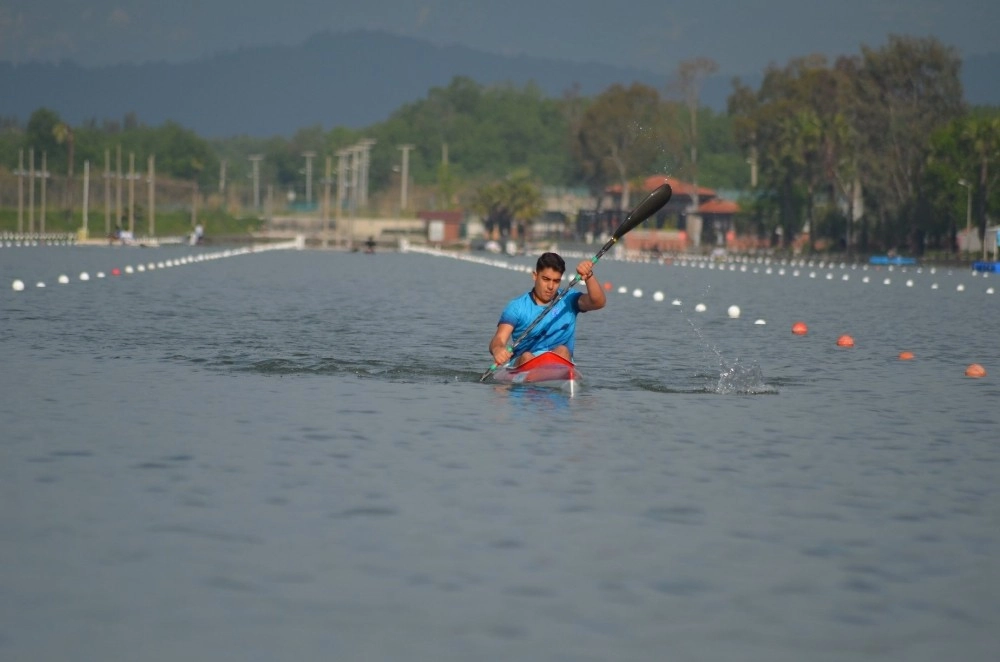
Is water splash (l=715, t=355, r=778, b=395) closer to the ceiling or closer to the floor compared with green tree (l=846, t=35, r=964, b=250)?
closer to the floor

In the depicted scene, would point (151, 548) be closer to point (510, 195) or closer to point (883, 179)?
point (883, 179)

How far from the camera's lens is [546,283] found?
20.4m

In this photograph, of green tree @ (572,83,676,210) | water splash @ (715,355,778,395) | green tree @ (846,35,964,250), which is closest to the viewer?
water splash @ (715,355,778,395)

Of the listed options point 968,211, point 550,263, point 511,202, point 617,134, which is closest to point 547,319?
point 550,263

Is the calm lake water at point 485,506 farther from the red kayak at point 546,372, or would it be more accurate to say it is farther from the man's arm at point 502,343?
the man's arm at point 502,343

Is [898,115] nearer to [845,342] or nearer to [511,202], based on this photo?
[511,202]

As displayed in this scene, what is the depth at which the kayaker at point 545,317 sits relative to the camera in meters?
20.4

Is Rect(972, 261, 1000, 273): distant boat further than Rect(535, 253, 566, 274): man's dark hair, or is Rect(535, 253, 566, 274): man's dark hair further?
Rect(972, 261, 1000, 273): distant boat

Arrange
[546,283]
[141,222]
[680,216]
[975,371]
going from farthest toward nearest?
[680,216] → [141,222] → [975,371] → [546,283]

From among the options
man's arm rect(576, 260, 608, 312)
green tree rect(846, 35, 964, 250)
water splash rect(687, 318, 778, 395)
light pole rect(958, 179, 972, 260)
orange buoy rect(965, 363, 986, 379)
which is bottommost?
water splash rect(687, 318, 778, 395)

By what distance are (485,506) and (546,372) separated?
8.48 m

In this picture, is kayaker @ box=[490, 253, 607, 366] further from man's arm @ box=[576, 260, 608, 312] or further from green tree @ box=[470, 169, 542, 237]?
green tree @ box=[470, 169, 542, 237]

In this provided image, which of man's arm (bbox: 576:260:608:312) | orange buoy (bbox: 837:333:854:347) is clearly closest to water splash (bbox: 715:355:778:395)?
man's arm (bbox: 576:260:608:312)

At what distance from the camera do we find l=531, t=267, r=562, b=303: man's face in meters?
20.3
